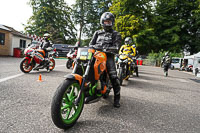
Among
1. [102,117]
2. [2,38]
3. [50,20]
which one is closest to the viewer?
[102,117]

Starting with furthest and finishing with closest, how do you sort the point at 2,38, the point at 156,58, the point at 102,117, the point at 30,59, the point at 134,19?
the point at 156,58 < the point at 134,19 < the point at 2,38 < the point at 30,59 < the point at 102,117

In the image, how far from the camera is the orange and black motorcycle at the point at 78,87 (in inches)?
85.8

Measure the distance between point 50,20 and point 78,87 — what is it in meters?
36.8

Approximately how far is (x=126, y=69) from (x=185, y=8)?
34.2 meters

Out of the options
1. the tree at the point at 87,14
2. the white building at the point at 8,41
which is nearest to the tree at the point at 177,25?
the tree at the point at 87,14

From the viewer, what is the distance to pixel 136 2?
29203mm

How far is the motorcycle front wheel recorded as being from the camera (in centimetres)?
214

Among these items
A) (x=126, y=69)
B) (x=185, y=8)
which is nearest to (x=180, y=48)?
(x=185, y=8)

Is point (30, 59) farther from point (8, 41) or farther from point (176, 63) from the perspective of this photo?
point (176, 63)

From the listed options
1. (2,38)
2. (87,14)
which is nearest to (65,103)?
(2,38)

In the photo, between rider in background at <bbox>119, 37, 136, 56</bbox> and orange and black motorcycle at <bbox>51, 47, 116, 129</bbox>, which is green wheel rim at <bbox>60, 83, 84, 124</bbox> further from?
rider in background at <bbox>119, 37, 136, 56</bbox>

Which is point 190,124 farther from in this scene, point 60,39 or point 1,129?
point 60,39

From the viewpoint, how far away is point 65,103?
94.1 inches

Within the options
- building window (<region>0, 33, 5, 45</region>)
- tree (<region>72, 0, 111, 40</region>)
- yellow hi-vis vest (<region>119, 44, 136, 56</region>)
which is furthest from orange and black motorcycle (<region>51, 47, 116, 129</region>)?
tree (<region>72, 0, 111, 40</region>)
